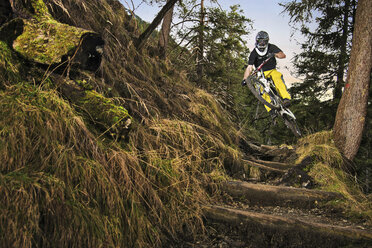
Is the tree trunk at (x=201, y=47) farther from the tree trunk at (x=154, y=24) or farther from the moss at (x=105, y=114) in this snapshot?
the moss at (x=105, y=114)

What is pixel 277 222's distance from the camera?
280 centimetres

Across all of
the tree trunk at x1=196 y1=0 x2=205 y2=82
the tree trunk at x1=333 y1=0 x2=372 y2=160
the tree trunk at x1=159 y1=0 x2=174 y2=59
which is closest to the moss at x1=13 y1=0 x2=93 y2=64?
the tree trunk at x1=159 y1=0 x2=174 y2=59

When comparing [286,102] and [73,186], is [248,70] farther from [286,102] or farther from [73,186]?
[73,186]

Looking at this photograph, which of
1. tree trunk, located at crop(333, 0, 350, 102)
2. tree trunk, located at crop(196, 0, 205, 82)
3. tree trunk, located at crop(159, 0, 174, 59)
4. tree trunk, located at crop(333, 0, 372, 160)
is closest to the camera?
tree trunk, located at crop(333, 0, 372, 160)

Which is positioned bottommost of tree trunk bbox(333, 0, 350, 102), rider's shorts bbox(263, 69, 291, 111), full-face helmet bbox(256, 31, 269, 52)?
rider's shorts bbox(263, 69, 291, 111)

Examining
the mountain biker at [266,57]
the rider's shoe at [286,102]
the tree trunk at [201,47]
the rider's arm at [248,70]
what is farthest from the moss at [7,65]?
the tree trunk at [201,47]

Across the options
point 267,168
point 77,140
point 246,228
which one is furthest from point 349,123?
point 77,140

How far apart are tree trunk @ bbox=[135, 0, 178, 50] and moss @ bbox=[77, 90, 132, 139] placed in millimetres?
2171

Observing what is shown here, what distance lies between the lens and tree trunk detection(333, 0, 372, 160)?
5.51 m

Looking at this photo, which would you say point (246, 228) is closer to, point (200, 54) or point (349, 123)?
point (349, 123)

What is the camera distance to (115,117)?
10.2 ft

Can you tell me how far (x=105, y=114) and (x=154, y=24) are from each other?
94.0 inches

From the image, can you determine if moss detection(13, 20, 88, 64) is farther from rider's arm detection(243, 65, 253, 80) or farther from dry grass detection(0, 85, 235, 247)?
rider's arm detection(243, 65, 253, 80)

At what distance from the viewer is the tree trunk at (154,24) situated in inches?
174
